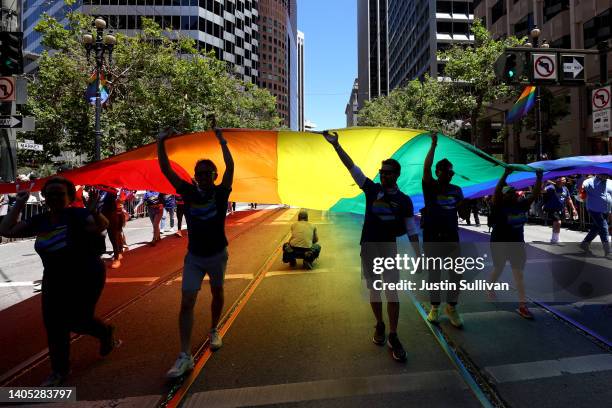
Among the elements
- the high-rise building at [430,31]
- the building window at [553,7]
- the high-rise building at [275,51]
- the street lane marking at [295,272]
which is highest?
the high-rise building at [275,51]

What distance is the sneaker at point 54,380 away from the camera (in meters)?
3.70

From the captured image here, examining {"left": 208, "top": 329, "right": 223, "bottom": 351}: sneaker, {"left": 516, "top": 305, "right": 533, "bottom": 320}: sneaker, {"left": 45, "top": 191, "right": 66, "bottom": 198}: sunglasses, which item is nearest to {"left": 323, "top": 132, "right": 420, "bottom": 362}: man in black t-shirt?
{"left": 208, "top": 329, "right": 223, "bottom": 351}: sneaker

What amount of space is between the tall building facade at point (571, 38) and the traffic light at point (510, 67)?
52.4ft

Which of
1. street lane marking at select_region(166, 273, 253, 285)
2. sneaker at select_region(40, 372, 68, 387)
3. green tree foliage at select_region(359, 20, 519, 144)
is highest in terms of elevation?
green tree foliage at select_region(359, 20, 519, 144)

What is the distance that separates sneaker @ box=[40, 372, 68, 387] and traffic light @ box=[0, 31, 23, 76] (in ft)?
30.0

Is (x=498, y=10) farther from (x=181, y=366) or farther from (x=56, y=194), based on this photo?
(x=181, y=366)

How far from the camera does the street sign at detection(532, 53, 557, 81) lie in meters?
12.3

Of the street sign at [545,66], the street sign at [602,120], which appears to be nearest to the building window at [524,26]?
the street sign at [545,66]

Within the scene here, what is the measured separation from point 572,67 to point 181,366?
547 inches

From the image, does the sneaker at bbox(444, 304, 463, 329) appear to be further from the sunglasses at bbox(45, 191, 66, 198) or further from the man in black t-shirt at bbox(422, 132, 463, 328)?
the sunglasses at bbox(45, 191, 66, 198)

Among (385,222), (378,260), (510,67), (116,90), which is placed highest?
(116,90)

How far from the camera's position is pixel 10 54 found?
391 inches

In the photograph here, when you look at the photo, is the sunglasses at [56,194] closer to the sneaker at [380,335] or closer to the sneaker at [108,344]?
the sneaker at [108,344]

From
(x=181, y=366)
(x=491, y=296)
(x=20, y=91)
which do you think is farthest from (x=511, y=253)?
(x=20, y=91)
